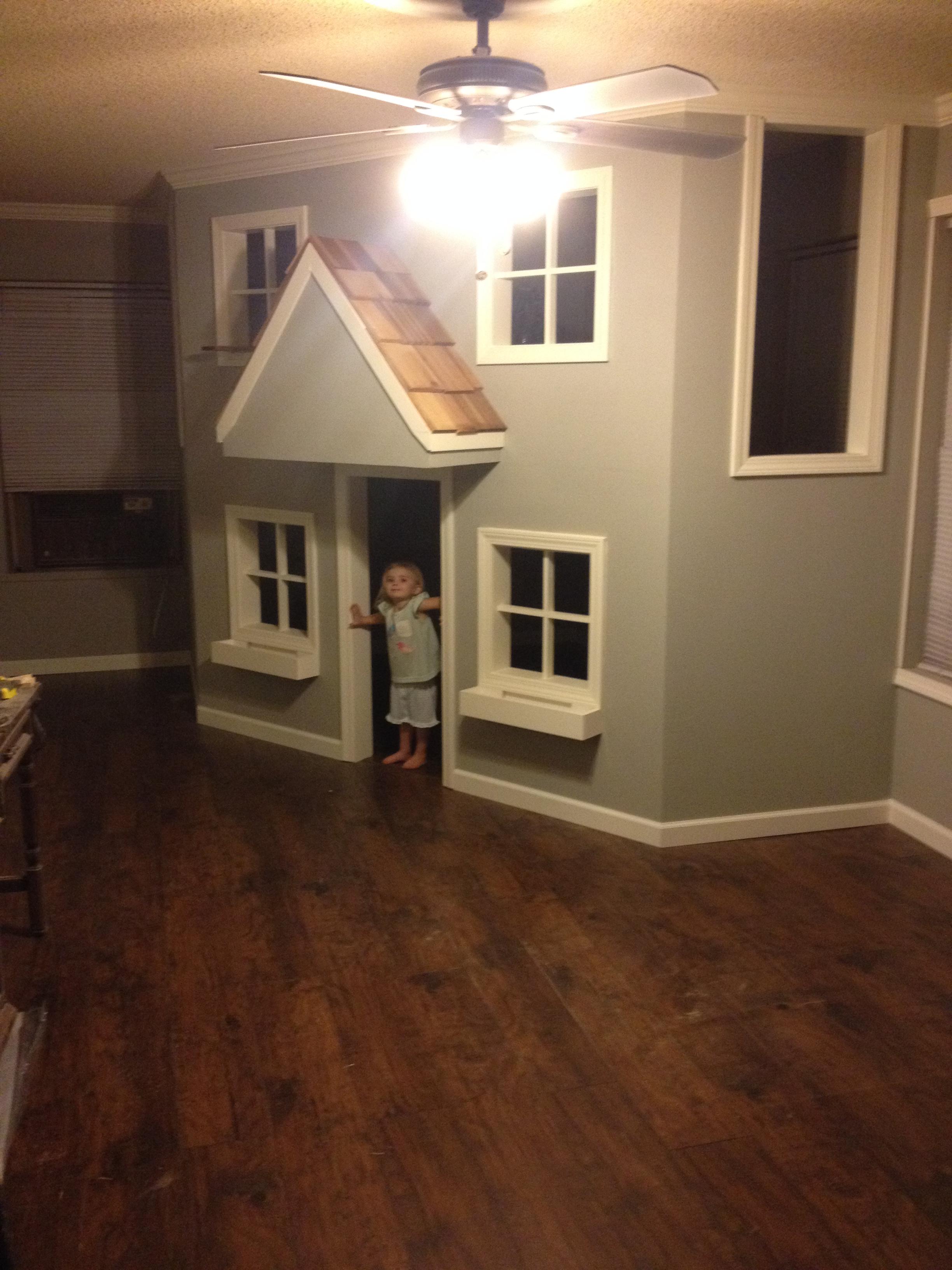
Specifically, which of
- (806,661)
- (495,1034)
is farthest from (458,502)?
(495,1034)

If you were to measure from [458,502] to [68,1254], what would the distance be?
3.15 m

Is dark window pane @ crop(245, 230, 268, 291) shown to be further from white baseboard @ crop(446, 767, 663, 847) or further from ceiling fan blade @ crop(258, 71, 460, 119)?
ceiling fan blade @ crop(258, 71, 460, 119)

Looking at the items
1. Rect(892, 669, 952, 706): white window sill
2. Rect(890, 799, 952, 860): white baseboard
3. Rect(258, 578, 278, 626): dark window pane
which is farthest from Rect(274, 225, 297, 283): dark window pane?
Rect(890, 799, 952, 860): white baseboard

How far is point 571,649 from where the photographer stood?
6.33 m

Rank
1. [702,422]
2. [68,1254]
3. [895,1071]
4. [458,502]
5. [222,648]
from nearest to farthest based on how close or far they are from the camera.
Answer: [68,1254] < [895,1071] < [702,422] < [458,502] < [222,648]

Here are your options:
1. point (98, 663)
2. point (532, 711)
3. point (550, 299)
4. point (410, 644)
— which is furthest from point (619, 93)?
point (98, 663)

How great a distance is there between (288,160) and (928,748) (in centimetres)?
369

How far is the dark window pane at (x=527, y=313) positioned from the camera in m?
4.96

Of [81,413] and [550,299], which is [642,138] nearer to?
[550,299]

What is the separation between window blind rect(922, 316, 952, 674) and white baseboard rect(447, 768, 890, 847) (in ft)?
2.14

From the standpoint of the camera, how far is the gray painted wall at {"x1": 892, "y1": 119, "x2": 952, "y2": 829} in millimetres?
4160

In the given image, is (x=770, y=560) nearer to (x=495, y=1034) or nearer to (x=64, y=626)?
(x=495, y=1034)

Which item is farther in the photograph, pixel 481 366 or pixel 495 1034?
pixel 481 366

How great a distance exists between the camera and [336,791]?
5.07 meters
